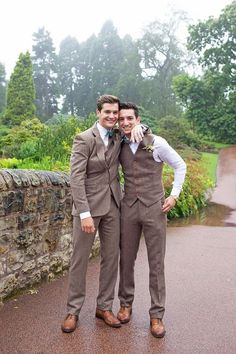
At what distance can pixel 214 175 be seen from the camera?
16.9 meters

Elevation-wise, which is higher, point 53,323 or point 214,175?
point 53,323

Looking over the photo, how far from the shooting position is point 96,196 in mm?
3541

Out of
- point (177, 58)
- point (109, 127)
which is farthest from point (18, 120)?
point (109, 127)

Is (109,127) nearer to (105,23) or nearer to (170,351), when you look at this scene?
(170,351)

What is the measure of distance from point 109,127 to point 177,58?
3478cm

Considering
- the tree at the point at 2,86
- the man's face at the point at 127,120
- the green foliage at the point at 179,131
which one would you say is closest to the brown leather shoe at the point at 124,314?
the man's face at the point at 127,120

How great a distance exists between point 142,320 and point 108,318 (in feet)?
1.10

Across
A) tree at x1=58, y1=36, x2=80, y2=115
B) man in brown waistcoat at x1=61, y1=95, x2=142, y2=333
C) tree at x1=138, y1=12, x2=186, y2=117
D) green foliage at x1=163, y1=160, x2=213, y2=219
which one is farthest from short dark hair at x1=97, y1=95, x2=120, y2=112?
tree at x1=58, y1=36, x2=80, y2=115

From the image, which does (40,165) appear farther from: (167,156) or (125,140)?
(167,156)

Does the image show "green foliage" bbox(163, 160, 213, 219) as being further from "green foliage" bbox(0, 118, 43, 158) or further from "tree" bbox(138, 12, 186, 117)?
"tree" bbox(138, 12, 186, 117)

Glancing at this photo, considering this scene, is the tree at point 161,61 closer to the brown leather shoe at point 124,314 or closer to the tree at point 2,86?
the tree at point 2,86

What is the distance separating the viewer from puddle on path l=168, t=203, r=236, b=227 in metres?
9.12

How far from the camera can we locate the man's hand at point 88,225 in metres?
3.41

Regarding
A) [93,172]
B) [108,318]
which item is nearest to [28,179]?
[93,172]
